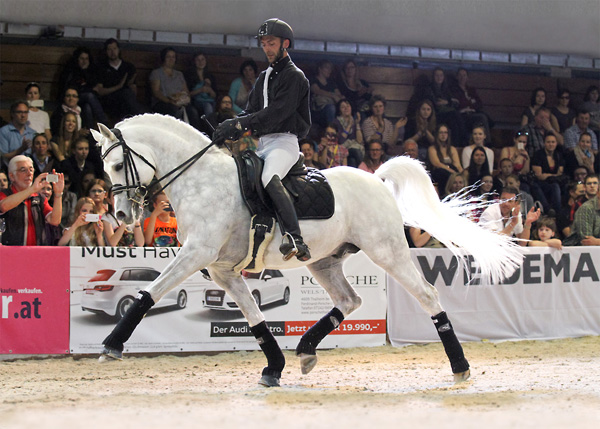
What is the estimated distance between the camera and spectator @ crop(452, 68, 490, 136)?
1361 centimetres

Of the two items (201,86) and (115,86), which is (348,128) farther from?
(115,86)

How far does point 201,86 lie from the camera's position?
11844mm

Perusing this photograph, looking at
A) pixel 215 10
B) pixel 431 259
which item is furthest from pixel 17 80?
pixel 431 259

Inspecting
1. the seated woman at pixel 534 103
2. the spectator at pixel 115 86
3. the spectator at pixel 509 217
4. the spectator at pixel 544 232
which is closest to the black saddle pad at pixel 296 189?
the spectator at pixel 509 217

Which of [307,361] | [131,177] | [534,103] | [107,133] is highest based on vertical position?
[534,103]

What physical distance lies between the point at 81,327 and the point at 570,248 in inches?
246

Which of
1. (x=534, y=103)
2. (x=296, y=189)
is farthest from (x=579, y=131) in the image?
(x=296, y=189)

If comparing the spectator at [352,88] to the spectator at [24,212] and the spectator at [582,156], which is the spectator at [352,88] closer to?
the spectator at [582,156]

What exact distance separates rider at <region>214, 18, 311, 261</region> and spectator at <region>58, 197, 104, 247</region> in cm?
274

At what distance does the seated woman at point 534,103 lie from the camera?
14070 millimetres

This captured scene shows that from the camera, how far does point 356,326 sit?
8914 millimetres

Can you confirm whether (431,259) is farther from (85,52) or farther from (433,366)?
(85,52)

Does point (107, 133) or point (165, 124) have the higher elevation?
point (165, 124)

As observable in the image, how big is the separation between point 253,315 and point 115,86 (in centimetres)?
613
